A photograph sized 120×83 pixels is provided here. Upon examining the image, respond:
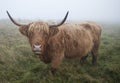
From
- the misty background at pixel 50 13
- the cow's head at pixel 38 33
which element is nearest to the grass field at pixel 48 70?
the cow's head at pixel 38 33

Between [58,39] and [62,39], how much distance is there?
7.1 inches

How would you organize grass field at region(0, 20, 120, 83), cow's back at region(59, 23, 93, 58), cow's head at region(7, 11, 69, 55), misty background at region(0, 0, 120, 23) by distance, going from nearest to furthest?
cow's head at region(7, 11, 69, 55), grass field at region(0, 20, 120, 83), cow's back at region(59, 23, 93, 58), misty background at region(0, 0, 120, 23)

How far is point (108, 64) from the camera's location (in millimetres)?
7988

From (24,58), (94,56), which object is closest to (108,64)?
(94,56)

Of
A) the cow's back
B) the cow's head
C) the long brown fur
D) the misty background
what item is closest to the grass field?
the long brown fur

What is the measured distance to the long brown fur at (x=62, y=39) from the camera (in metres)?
5.48

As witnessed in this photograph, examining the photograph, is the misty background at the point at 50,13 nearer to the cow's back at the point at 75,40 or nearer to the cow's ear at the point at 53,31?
the cow's back at the point at 75,40

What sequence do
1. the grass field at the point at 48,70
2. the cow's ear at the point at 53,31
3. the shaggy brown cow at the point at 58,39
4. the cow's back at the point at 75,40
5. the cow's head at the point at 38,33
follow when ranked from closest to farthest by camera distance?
the cow's head at the point at 38,33 < the shaggy brown cow at the point at 58,39 < the cow's ear at the point at 53,31 < the grass field at the point at 48,70 < the cow's back at the point at 75,40

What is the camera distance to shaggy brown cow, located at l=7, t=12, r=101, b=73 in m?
5.40

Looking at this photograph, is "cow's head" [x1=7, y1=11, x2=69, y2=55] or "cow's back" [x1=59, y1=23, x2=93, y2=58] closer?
"cow's head" [x1=7, y1=11, x2=69, y2=55]

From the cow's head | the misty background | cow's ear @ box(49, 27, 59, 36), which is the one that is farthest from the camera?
the misty background

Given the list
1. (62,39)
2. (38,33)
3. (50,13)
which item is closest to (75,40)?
(62,39)

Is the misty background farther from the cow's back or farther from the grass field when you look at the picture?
the cow's back

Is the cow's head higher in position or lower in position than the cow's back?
higher
